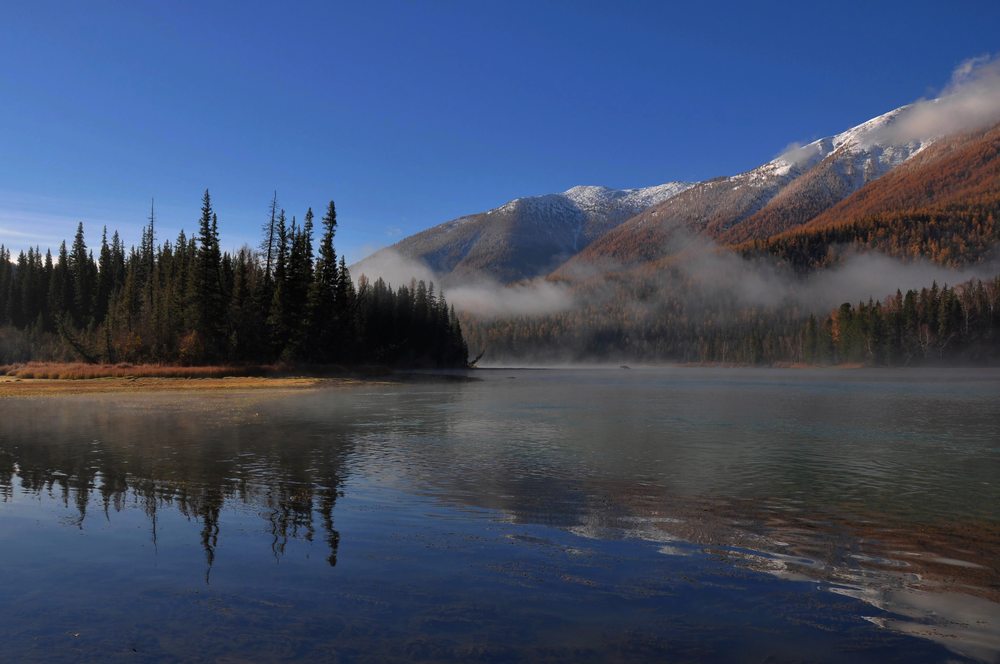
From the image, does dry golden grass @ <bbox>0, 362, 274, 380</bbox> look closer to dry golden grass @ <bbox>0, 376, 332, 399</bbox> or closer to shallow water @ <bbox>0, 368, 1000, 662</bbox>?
dry golden grass @ <bbox>0, 376, 332, 399</bbox>

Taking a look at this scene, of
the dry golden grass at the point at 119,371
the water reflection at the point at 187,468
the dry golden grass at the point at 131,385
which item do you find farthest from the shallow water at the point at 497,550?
the dry golden grass at the point at 119,371

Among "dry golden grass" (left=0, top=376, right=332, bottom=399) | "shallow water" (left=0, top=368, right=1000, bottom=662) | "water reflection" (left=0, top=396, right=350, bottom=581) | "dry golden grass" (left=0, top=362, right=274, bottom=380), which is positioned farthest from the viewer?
"dry golden grass" (left=0, top=362, right=274, bottom=380)

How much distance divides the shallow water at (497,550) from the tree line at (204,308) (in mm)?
74555

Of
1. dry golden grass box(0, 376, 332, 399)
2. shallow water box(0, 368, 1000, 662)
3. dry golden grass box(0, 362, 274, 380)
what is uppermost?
dry golden grass box(0, 362, 274, 380)

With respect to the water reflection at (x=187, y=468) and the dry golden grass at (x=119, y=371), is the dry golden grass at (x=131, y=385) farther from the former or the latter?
the water reflection at (x=187, y=468)

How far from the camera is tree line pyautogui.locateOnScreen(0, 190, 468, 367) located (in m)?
102

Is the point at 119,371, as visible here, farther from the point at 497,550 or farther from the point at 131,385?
the point at 497,550

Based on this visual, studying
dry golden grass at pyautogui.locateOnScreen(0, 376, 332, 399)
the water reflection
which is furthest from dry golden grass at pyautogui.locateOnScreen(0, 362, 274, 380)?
the water reflection

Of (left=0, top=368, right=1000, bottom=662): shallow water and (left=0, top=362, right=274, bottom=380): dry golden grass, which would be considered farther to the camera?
(left=0, top=362, right=274, bottom=380): dry golden grass

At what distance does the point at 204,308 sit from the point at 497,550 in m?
101

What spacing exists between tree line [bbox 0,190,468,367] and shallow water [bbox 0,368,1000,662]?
7455 cm

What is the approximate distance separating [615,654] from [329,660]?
3.71 meters

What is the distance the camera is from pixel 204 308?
102000 mm

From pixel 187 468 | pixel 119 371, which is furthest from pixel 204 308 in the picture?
pixel 187 468
